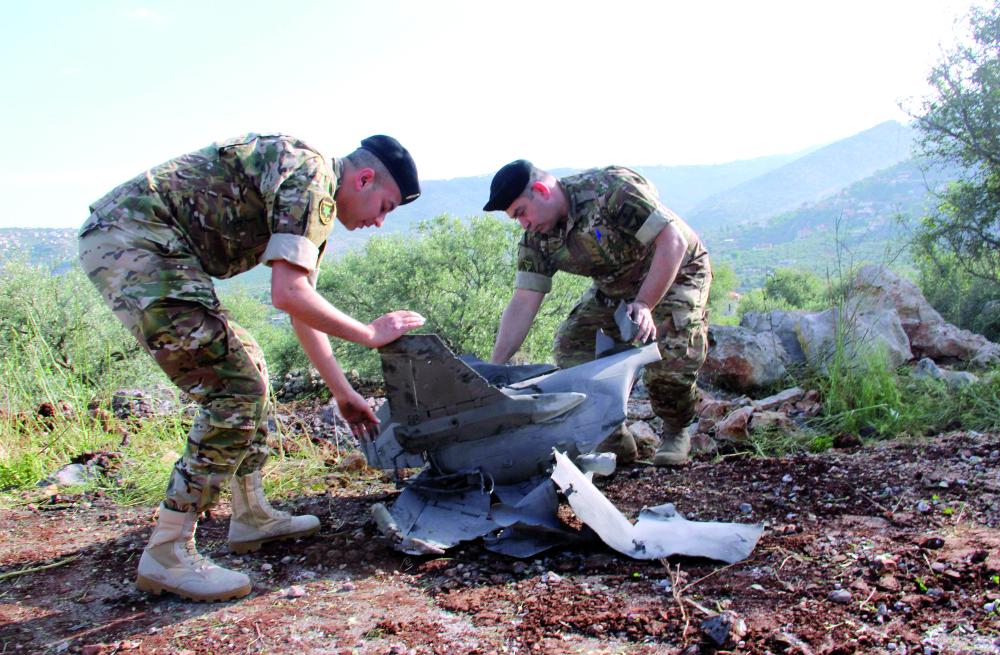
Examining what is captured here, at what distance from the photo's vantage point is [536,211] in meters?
4.18

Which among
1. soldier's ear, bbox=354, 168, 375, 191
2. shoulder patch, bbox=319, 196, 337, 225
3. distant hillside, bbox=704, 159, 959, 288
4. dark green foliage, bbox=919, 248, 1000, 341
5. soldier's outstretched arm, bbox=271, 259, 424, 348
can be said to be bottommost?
distant hillside, bbox=704, 159, 959, 288

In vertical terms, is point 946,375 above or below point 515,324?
below

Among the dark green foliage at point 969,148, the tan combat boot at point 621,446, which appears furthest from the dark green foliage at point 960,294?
the tan combat boot at point 621,446

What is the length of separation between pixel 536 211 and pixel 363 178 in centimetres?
159

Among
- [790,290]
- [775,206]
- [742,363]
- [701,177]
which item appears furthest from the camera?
[701,177]

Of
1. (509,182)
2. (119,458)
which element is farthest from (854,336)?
(119,458)

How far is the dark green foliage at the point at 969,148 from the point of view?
418 inches

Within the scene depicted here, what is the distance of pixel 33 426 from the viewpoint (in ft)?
17.3

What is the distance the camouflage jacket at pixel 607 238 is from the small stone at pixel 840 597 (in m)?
2.21

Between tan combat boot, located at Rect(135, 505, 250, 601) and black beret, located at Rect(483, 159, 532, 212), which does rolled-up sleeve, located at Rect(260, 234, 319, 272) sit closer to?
tan combat boot, located at Rect(135, 505, 250, 601)

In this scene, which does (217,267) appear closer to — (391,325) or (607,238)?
(391,325)

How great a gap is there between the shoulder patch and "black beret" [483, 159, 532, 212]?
1.54 metres

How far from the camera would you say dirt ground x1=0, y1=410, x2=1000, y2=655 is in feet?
7.12

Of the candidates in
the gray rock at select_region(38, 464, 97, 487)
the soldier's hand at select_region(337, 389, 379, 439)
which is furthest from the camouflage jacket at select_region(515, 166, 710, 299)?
the gray rock at select_region(38, 464, 97, 487)
